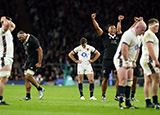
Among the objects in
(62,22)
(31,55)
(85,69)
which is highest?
(62,22)

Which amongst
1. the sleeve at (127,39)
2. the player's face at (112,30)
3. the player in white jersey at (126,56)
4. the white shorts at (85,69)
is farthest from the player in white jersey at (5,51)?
the white shorts at (85,69)

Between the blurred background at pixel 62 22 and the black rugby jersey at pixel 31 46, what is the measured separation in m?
15.4

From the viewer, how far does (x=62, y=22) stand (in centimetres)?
3719

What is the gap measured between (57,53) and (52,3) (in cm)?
876

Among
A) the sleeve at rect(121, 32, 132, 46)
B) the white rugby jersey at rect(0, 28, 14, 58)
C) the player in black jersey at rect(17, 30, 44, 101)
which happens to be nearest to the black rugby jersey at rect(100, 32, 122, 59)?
the player in black jersey at rect(17, 30, 44, 101)

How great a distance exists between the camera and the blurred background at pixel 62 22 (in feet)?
104

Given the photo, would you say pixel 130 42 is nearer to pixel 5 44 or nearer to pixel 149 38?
pixel 149 38

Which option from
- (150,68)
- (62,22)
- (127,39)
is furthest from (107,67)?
(62,22)

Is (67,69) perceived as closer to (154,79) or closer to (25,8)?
(25,8)

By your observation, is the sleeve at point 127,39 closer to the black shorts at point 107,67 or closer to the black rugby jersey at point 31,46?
the black shorts at point 107,67

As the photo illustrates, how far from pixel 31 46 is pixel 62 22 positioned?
23.4 m

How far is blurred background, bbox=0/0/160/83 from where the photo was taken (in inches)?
1245

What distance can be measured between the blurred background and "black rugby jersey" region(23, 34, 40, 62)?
50.7 feet

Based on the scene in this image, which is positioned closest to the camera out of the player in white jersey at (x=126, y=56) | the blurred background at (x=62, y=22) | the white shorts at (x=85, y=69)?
the player in white jersey at (x=126, y=56)
